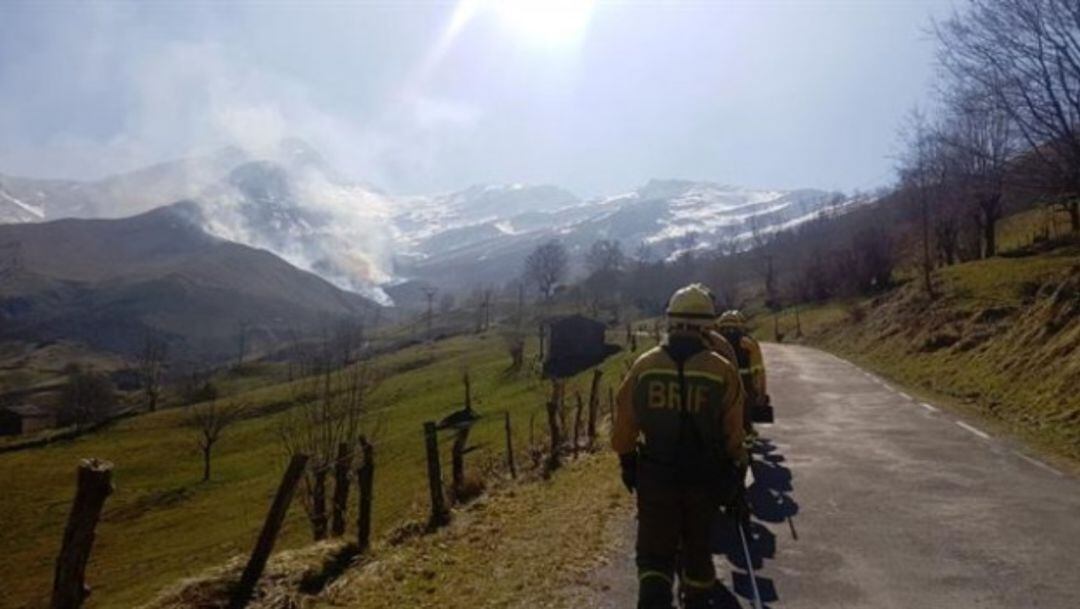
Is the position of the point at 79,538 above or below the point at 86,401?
above

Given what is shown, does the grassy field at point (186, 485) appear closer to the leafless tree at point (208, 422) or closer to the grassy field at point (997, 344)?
the leafless tree at point (208, 422)

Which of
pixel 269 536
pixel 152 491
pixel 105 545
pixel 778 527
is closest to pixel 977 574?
pixel 778 527

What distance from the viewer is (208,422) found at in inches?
2685

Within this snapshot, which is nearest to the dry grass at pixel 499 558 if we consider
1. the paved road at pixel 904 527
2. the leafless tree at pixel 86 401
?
the paved road at pixel 904 527

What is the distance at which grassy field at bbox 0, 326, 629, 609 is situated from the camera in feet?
109

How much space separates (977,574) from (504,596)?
15.7 ft

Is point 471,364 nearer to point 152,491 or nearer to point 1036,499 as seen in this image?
point 152,491

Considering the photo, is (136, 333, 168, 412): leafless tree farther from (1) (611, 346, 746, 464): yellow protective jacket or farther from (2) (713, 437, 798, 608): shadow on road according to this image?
(1) (611, 346, 746, 464): yellow protective jacket

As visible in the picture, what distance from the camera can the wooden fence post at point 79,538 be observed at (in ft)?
24.0

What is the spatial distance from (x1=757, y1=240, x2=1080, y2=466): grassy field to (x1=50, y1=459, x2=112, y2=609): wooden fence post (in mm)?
14376

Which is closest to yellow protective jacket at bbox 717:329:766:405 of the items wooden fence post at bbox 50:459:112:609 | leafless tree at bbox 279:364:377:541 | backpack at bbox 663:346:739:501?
leafless tree at bbox 279:364:377:541

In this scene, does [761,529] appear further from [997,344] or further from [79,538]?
[997,344]

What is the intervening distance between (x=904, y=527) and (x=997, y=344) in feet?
64.9

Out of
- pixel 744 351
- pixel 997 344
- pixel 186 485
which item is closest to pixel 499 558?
pixel 744 351
